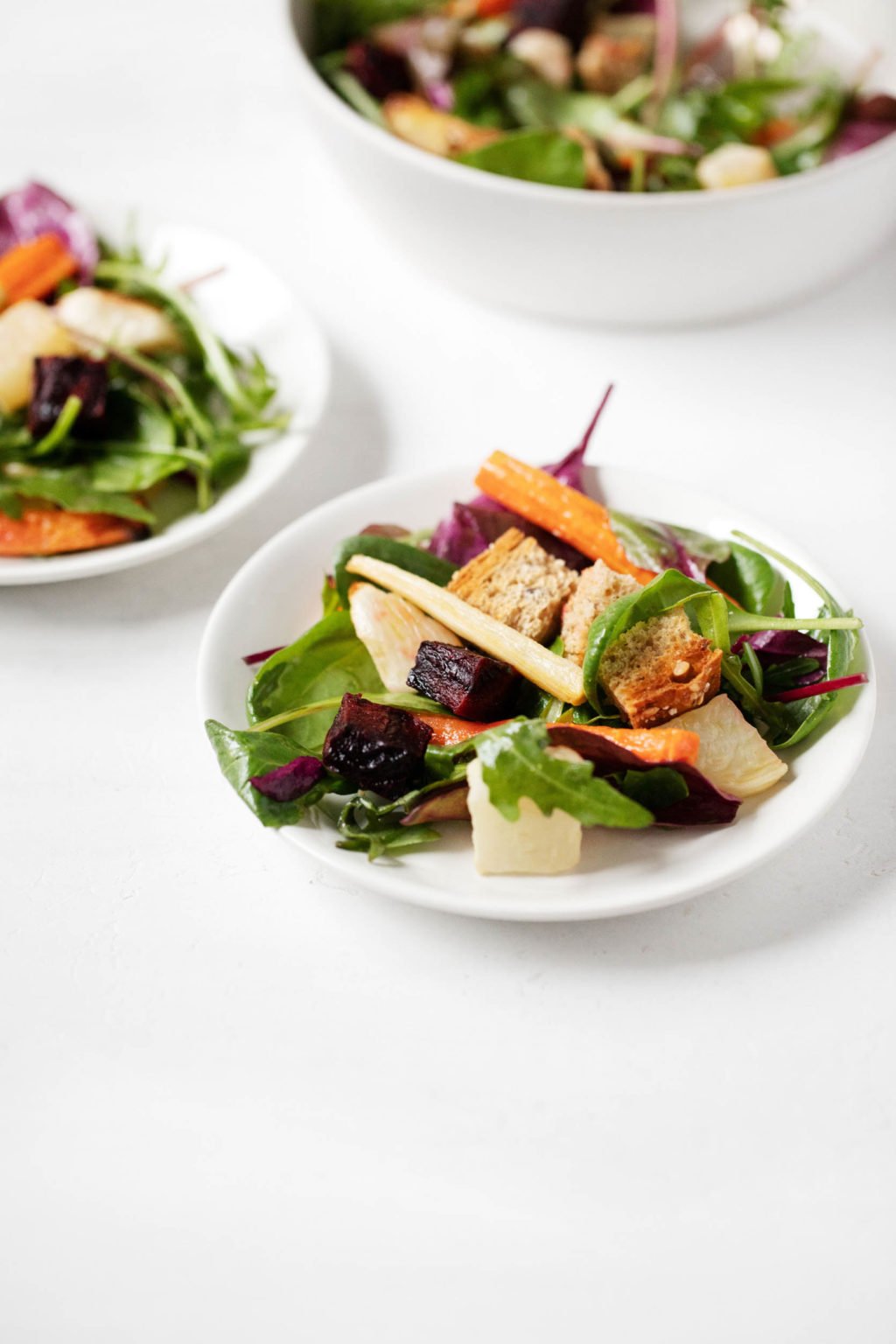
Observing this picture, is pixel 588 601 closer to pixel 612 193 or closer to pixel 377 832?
pixel 377 832

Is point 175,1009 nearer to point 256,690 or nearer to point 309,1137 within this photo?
point 309,1137

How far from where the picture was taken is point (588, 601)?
5.08 ft

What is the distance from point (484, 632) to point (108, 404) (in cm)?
88

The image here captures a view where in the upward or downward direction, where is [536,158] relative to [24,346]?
upward

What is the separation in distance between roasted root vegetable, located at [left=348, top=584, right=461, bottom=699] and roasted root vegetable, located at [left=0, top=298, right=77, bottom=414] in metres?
0.80

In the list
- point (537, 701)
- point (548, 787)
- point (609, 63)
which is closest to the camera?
point (548, 787)

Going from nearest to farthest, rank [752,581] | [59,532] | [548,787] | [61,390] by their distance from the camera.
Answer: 1. [548,787]
2. [752,581]
3. [59,532]
4. [61,390]

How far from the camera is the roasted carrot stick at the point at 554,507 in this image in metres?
1.70

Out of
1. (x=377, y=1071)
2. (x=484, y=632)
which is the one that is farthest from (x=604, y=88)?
(x=377, y=1071)

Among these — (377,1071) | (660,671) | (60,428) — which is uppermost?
(660,671)

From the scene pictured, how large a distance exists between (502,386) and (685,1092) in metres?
1.32

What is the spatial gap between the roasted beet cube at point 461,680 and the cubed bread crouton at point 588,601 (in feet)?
0.29

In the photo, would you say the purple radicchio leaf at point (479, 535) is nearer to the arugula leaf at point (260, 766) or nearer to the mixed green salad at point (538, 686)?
the mixed green salad at point (538, 686)

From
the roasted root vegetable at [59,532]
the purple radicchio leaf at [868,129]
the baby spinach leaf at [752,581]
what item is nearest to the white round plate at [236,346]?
the roasted root vegetable at [59,532]
